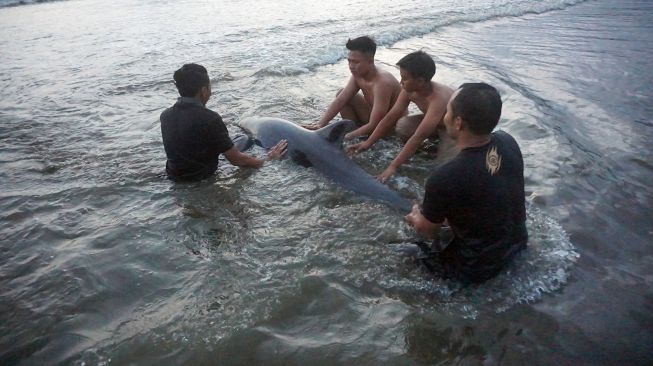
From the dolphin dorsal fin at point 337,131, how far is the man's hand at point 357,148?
2.22ft

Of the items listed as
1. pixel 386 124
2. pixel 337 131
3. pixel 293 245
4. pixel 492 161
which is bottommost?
pixel 293 245

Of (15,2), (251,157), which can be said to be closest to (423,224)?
(251,157)

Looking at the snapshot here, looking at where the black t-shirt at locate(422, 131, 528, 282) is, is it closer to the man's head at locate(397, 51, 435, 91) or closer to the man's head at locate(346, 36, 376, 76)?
the man's head at locate(397, 51, 435, 91)

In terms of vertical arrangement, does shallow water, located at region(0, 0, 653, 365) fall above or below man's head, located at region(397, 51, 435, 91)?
below

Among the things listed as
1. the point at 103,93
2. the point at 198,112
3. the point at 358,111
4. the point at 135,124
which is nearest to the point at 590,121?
the point at 358,111

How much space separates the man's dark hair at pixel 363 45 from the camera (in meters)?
5.36

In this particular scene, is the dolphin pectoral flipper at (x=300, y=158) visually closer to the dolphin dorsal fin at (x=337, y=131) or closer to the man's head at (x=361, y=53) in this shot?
the dolphin dorsal fin at (x=337, y=131)

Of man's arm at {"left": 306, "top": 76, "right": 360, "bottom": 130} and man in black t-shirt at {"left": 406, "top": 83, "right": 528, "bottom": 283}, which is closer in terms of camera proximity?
man in black t-shirt at {"left": 406, "top": 83, "right": 528, "bottom": 283}

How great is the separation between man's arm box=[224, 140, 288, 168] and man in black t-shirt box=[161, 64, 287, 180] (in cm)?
1

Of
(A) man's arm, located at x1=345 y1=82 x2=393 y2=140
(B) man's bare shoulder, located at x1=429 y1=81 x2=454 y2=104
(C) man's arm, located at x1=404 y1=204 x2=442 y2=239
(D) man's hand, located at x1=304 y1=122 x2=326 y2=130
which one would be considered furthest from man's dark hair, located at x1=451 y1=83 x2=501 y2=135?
(D) man's hand, located at x1=304 y1=122 x2=326 y2=130

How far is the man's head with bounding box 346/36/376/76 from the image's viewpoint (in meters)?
5.39

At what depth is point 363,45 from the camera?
5.41 metres

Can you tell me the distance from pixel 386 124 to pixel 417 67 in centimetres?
102

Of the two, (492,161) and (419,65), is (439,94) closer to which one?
(419,65)
